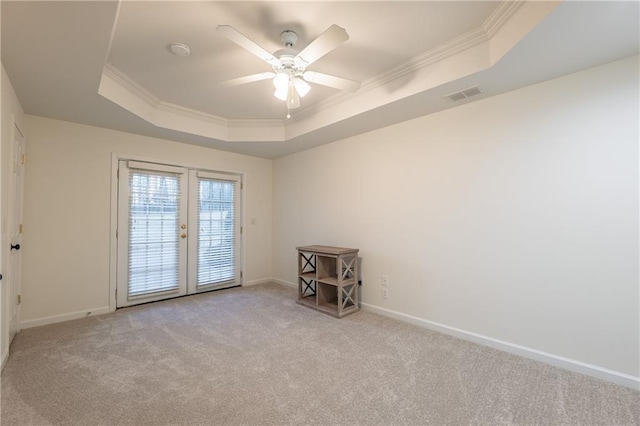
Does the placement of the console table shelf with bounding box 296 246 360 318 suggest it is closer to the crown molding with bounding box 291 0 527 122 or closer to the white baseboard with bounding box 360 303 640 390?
the white baseboard with bounding box 360 303 640 390

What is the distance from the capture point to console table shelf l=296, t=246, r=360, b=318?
331 cm

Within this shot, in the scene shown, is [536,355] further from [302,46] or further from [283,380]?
[302,46]

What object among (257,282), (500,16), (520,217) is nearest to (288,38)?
(500,16)

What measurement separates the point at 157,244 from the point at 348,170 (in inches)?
113

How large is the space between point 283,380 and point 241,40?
2328 mm

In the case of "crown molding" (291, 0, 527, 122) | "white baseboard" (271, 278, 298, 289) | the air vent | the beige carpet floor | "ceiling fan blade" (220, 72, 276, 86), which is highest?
"crown molding" (291, 0, 527, 122)

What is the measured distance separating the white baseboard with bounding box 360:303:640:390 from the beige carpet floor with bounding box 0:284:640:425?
0.07 meters

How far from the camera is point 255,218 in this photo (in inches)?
197

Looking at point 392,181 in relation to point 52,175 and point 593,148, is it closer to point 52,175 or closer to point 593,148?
point 593,148

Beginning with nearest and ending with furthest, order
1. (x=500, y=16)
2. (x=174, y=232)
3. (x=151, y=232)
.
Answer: (x=500, y=16)
(x=151, y=232)
(x=174, y=232)

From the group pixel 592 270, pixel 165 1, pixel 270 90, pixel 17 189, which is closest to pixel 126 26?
pixel 165 1

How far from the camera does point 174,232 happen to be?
4.07m

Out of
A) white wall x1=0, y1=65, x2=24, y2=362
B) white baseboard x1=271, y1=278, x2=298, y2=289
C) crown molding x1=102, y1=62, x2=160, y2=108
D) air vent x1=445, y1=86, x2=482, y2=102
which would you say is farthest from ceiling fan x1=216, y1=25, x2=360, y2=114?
white baseboard x1=271, y1=278, x2=298, y2=289

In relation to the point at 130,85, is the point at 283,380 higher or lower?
lower
